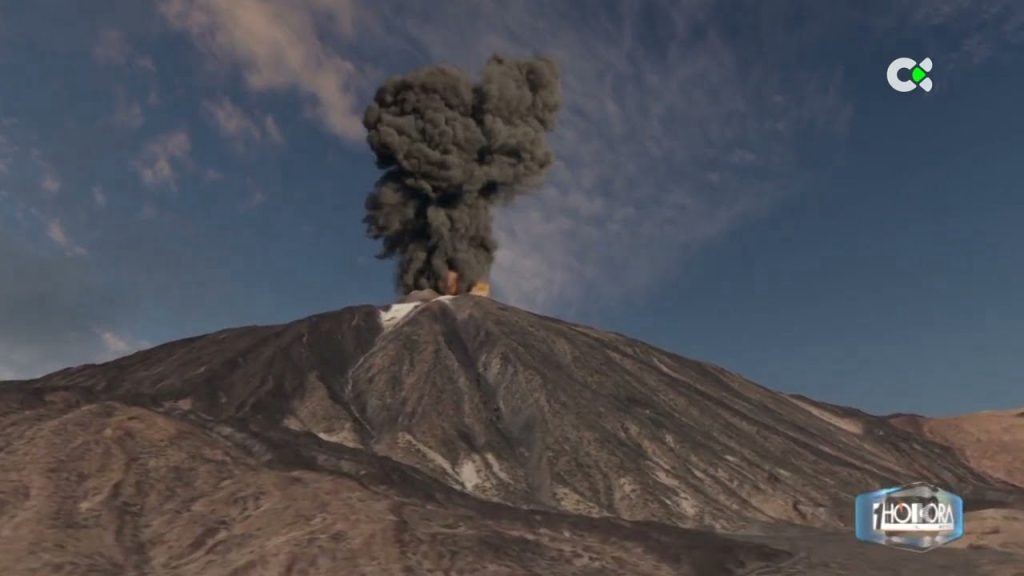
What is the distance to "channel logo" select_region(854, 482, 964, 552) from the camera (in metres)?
41.2

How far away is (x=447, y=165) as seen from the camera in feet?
332

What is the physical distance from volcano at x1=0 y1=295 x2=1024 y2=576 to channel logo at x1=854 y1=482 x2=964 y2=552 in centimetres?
127

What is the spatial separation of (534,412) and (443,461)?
10792mm

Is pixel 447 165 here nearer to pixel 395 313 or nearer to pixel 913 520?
pixel 395 313

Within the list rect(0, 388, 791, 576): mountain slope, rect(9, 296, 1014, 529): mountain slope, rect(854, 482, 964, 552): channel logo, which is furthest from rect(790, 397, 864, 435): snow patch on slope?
rect(0, 388, 791, 576): mountain slope

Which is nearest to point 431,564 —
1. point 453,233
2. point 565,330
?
point 565,330

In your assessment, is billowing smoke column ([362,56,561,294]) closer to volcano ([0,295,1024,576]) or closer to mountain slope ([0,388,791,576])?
volcano ([0,295,1024,576])

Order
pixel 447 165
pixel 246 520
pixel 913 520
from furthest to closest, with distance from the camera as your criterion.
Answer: pixel 447 165 < pixel 913 520 < pixel 246 520

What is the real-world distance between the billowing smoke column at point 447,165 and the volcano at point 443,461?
10358 millimetres

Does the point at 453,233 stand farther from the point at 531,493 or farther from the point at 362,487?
the point at 362,487

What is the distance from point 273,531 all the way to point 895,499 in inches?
1152

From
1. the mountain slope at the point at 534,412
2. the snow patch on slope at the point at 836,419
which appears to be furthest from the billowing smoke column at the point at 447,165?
the snow patch on slope at the point at 836,419

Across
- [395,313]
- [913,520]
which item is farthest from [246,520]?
[395,313]

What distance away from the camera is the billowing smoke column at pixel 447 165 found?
4011 inches
